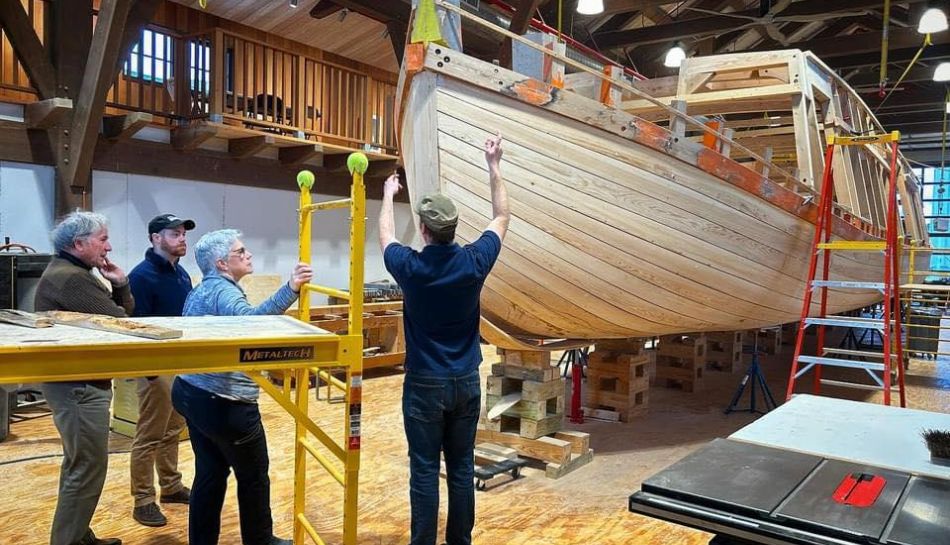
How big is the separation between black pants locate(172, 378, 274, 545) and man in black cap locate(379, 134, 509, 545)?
1.90ft

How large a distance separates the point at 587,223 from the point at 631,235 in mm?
297

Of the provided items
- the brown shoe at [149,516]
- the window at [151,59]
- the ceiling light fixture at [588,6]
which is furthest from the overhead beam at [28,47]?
the ceiling light fixture at [588,6]

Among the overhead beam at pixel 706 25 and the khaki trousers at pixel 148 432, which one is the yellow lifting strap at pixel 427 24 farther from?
the overhead beam at pixel 706 25

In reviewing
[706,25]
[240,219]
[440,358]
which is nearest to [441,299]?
[440,358]

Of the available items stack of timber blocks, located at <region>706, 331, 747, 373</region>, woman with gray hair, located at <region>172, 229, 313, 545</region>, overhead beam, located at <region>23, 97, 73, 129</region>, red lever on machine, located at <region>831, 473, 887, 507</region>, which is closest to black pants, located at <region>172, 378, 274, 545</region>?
woman with gray hair, located at <region>172, 229, 313, 545</region>

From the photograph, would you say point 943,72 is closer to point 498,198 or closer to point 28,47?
point 498,198

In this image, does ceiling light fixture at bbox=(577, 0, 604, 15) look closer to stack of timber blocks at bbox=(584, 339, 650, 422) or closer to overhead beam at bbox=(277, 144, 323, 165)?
overhead beam at bbox=(277, 144, 323, 165)

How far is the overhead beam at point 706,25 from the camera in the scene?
31.6 ft

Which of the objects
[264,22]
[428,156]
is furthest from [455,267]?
[264,22]

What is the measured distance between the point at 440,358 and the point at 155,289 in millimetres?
1614

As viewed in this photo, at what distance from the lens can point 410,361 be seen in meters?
2.81

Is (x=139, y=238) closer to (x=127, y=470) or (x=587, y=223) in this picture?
(x=127, y=470)

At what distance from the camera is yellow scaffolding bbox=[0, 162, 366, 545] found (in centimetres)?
171

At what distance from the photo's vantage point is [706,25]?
34.1 ft
